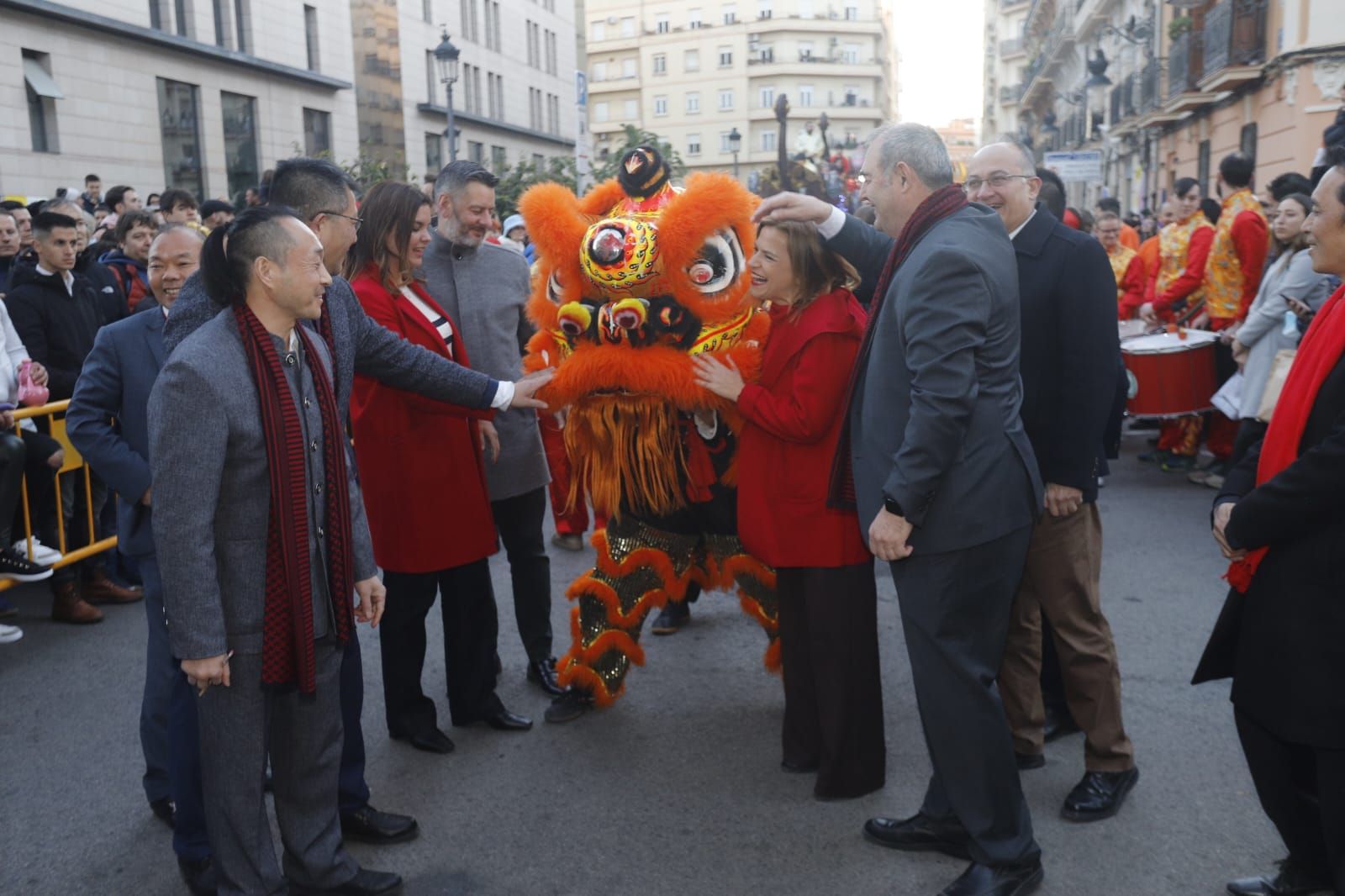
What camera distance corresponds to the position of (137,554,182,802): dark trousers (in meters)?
3.28

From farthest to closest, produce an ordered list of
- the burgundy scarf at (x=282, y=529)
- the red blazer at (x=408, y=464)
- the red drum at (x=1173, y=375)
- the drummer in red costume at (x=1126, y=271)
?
the drummer in red costume at (x=1126, y=271) < the red drum at (x=1173, y=375) < the red blazer at (x=408, y=464) < the burgundy scarf at (x=282, y=529)

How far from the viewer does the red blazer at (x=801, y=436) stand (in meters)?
3.53

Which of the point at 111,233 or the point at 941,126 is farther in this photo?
the point at 941,126

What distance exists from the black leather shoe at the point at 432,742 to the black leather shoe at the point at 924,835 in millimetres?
1614

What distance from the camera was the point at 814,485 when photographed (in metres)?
3.61

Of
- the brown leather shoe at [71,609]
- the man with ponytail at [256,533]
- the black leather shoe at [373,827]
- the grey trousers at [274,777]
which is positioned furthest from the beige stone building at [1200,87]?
the grey trousers at [274,777]

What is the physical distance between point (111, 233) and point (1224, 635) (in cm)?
917

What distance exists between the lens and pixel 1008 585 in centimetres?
310

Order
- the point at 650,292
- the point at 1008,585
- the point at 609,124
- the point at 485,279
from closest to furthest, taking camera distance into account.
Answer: the point at 1008,585 → the point at 650,292 → the point at 485,279 → the point at 609,124

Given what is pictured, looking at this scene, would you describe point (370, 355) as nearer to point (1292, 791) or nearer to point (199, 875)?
point (199, 875)

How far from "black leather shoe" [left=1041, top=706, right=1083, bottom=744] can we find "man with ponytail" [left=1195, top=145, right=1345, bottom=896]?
1.16 m

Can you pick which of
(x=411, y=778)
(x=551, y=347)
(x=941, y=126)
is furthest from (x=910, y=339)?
(x=941, y=126)

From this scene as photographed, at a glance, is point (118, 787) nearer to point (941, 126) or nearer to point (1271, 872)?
point (1271, 872)

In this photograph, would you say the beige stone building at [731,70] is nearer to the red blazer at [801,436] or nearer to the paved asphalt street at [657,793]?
the paved asphalt street at [657,793]
